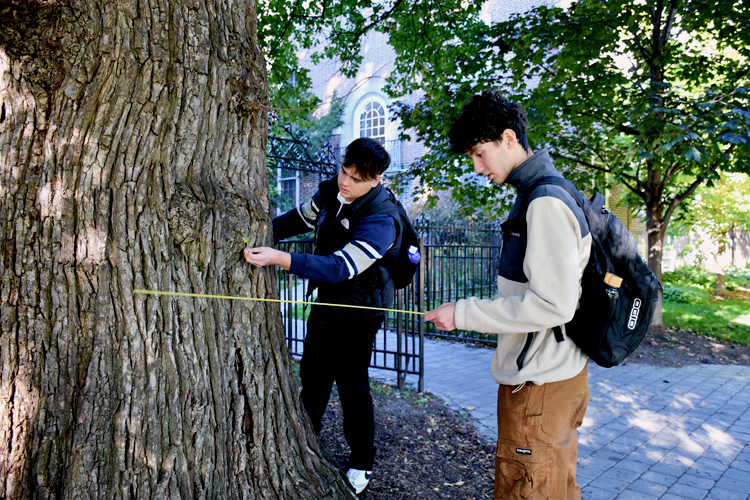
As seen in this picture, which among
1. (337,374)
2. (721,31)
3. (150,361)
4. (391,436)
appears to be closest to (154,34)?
(150,361)

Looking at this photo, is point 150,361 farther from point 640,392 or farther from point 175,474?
point 640,392

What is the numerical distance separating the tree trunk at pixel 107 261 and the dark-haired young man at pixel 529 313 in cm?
100

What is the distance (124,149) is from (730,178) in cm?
1464

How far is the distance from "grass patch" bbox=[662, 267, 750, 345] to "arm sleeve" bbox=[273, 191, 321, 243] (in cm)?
777

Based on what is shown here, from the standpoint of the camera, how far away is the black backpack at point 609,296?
2047mm

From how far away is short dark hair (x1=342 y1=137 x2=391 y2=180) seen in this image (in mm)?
2939

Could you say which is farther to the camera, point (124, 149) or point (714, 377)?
point (714, 377)

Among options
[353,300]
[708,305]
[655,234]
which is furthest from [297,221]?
[708,305]

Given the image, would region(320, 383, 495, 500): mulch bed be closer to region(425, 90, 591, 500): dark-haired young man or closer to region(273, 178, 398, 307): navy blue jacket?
region(273, 178, 398, 307): navy blue jacket

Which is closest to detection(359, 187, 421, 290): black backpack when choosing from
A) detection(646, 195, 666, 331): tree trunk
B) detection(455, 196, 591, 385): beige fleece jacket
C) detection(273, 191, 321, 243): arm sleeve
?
detection(273, 191, 321, 243): arm sleeve

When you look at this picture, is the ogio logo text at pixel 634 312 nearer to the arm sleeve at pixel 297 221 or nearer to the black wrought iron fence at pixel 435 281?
the arm sleeve at pixel 297 221

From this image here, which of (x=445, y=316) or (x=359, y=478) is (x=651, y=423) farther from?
(x=445, y=316)

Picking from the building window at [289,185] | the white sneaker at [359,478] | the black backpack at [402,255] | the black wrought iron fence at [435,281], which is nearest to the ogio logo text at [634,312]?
the black backpack at [402,255]

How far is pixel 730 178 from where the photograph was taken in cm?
1339
